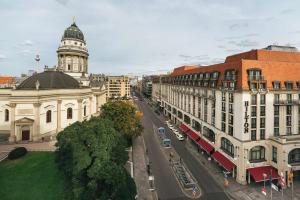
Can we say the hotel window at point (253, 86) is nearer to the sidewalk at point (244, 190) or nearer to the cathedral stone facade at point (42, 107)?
the sidewalk at point (244, 190)

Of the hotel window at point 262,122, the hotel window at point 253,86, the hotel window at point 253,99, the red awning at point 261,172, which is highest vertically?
the hotel window at point 253,86

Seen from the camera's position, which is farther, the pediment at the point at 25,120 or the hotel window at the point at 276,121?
the pediment at the point at 25,120

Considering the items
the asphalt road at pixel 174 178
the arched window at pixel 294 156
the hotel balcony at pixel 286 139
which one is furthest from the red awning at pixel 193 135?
the arched window at pixel 294 156

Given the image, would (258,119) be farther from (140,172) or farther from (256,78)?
(140,172)

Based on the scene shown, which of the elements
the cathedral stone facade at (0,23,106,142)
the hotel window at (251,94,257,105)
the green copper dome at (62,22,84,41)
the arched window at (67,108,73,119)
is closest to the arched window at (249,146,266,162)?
the hotel window at (251,94,257,105)

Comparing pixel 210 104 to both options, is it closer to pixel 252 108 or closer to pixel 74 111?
pixel 252 108

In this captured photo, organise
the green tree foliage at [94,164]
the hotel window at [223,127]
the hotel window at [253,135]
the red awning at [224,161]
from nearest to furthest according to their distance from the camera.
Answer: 1. the green tree foliage at [94,164]
2. the hotel window at [253,135]
3. the red awning at [224,161]
4. the hotel window at [223,127]

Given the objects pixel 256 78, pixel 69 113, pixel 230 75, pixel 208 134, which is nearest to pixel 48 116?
pixel 69 113
